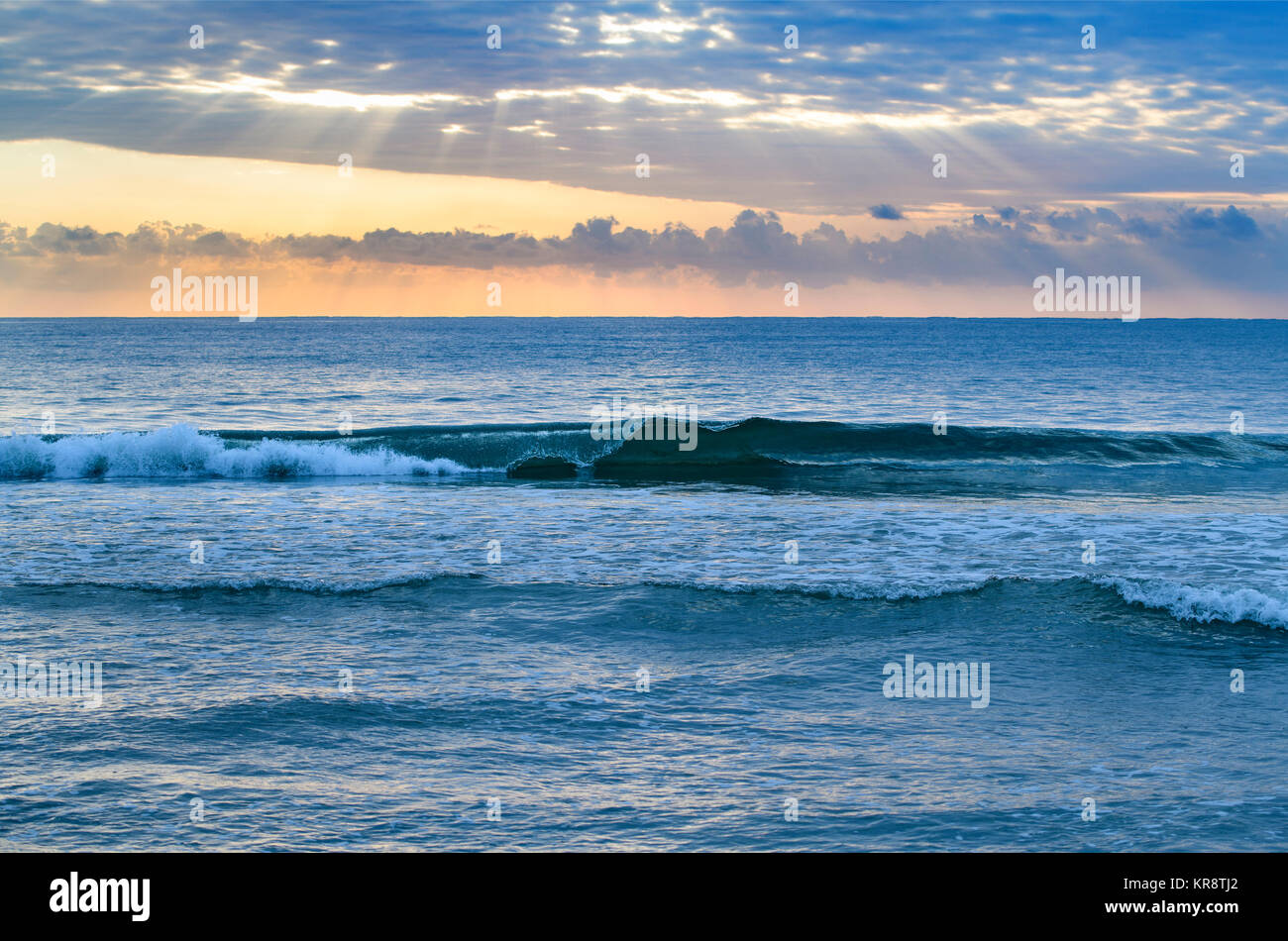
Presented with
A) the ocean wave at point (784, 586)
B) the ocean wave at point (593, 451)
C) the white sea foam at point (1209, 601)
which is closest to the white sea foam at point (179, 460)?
the ocean wave at point (593, 451)

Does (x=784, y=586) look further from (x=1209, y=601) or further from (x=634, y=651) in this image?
(x=1209, y=601)

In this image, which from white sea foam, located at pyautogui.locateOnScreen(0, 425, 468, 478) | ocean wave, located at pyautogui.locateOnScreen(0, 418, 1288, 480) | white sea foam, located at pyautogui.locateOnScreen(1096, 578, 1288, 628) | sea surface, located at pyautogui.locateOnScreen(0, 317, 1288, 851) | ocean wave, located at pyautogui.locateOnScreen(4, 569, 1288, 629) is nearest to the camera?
sea surface, located at pyautogui.locateOnScreen(0, 317, 1288, 851)

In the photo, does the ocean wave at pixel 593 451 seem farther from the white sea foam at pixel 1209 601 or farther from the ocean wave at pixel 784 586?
the white sea foam at pixel 1209 601

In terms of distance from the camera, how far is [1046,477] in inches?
952

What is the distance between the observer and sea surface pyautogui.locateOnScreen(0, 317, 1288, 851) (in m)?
6.35

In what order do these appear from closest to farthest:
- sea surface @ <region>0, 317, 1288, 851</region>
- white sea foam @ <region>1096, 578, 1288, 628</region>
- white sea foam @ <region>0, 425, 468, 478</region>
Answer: sea surface @ <region>0, 317, 1288, 851</region>, white sea foam @ <region>1096, 578, 1288, 628</region>, white sea foam @ <region>0, 425, 468, 478</region>

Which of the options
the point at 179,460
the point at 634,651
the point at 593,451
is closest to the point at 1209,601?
the point at 634,651

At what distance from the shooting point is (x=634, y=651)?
33.0 ft

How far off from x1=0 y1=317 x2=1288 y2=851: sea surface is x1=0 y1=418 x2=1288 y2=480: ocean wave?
17 centimetres

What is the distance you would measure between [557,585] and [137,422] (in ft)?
91.5

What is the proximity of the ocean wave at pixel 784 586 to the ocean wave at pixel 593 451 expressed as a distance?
1264cm

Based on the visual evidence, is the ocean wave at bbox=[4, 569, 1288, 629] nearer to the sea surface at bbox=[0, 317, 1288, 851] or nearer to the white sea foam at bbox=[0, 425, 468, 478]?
the sea surface at bbox=[0, 317, 1288, 851]

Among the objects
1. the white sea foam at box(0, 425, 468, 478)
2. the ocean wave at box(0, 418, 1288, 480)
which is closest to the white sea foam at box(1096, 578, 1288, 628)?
the ocean wave at box(0, 418, 1288, 480)
